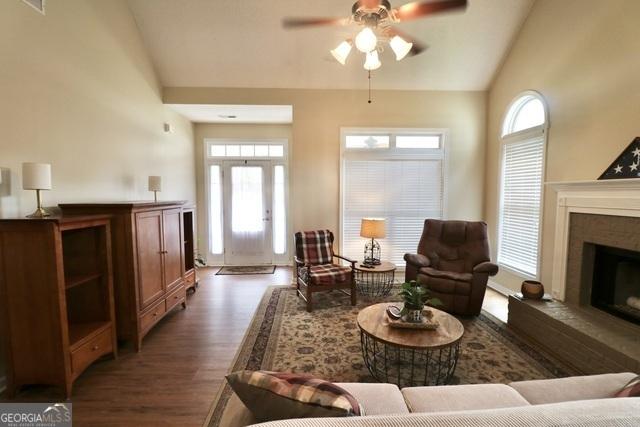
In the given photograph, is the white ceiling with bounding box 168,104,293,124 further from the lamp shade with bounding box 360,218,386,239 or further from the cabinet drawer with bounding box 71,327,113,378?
the cabinet drawer with bounding box 71,327,113,378

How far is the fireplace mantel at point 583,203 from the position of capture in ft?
7.78

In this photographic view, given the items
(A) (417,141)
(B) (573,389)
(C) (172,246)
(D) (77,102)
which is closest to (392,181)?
(A) (417,141)

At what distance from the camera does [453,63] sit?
3.97 metres

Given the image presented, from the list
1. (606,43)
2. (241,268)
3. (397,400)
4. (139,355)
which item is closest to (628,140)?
(606,43)

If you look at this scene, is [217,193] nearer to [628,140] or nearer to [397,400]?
[397,400]

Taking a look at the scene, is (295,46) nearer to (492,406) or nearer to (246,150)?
(246,150)

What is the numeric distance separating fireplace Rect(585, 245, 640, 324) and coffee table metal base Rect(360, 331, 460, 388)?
5.29ft

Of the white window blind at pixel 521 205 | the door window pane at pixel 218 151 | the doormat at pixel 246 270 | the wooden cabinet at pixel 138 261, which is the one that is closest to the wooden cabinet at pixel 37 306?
the wooden cabinet at pixel 138 261

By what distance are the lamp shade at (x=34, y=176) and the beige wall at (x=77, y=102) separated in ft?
0.87

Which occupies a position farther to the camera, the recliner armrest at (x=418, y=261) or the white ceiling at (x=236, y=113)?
the white ceiling at (x=236, y=113)

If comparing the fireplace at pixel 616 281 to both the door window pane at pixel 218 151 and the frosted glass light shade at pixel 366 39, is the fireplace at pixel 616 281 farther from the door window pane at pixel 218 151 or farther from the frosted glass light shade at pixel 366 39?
the door window pane at pixel 218 151

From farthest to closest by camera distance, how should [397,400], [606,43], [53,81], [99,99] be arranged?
1. [99,99]
2. [606,43]
3. [53,81]
4. [397,400]

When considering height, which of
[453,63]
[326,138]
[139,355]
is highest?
[453,63]

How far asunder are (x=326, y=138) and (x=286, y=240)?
2.21 m
